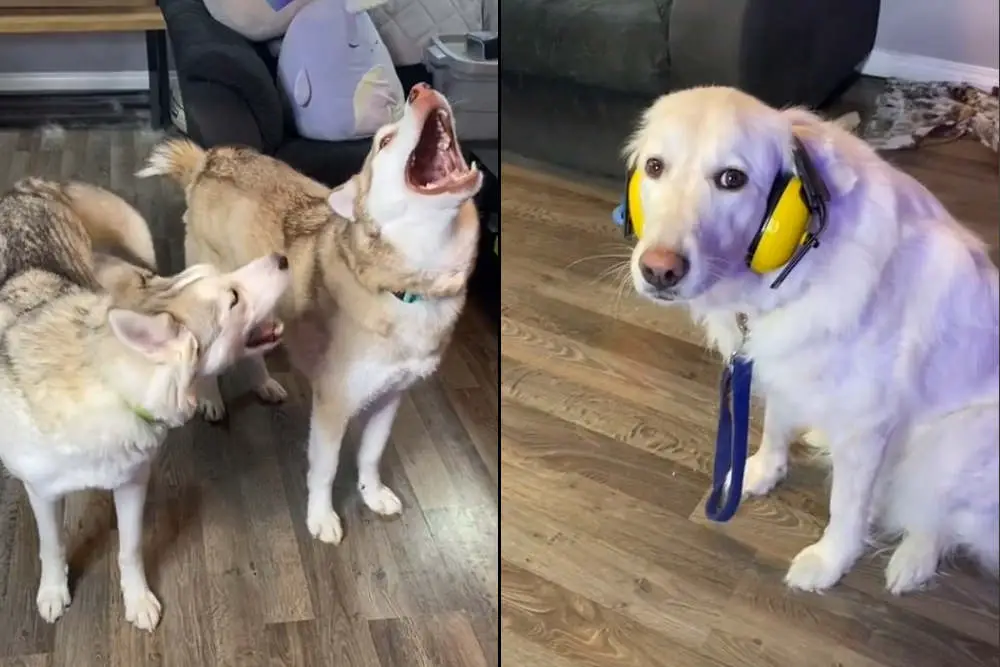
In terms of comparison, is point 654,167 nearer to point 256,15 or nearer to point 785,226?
point 785,226

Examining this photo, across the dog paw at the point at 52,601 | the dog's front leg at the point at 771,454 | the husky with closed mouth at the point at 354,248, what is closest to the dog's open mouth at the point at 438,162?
the husky with closed mouth at the point at 354,248

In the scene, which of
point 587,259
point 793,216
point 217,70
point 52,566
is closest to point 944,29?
point 793,216

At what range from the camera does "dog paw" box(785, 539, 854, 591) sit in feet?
3.18

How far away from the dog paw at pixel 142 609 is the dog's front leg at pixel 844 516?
3.41 ft

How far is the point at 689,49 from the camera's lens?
75 centimetres

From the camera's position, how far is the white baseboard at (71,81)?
1.29 metres

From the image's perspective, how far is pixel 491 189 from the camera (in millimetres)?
1109

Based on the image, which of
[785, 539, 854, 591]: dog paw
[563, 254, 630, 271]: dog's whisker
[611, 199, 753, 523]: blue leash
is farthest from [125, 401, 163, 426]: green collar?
[785, 539, 854, 591]: dog paw

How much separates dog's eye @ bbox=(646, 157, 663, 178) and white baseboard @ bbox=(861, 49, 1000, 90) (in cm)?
18

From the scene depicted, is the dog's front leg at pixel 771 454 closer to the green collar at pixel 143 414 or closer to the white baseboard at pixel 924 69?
the white baseboard at pixel 924 69

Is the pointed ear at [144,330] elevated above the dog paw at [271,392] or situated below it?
above

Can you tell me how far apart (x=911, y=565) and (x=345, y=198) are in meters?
0.87

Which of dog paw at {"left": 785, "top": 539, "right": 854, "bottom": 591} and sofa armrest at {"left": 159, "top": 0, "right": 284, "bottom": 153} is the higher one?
sofa armrest at {"left": 159, "top": 0, "right": 284, "bottom": 153}

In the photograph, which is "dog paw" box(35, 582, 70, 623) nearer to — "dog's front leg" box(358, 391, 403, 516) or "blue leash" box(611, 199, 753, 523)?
"dog's front leg" box(358, 391, 403, 516)
